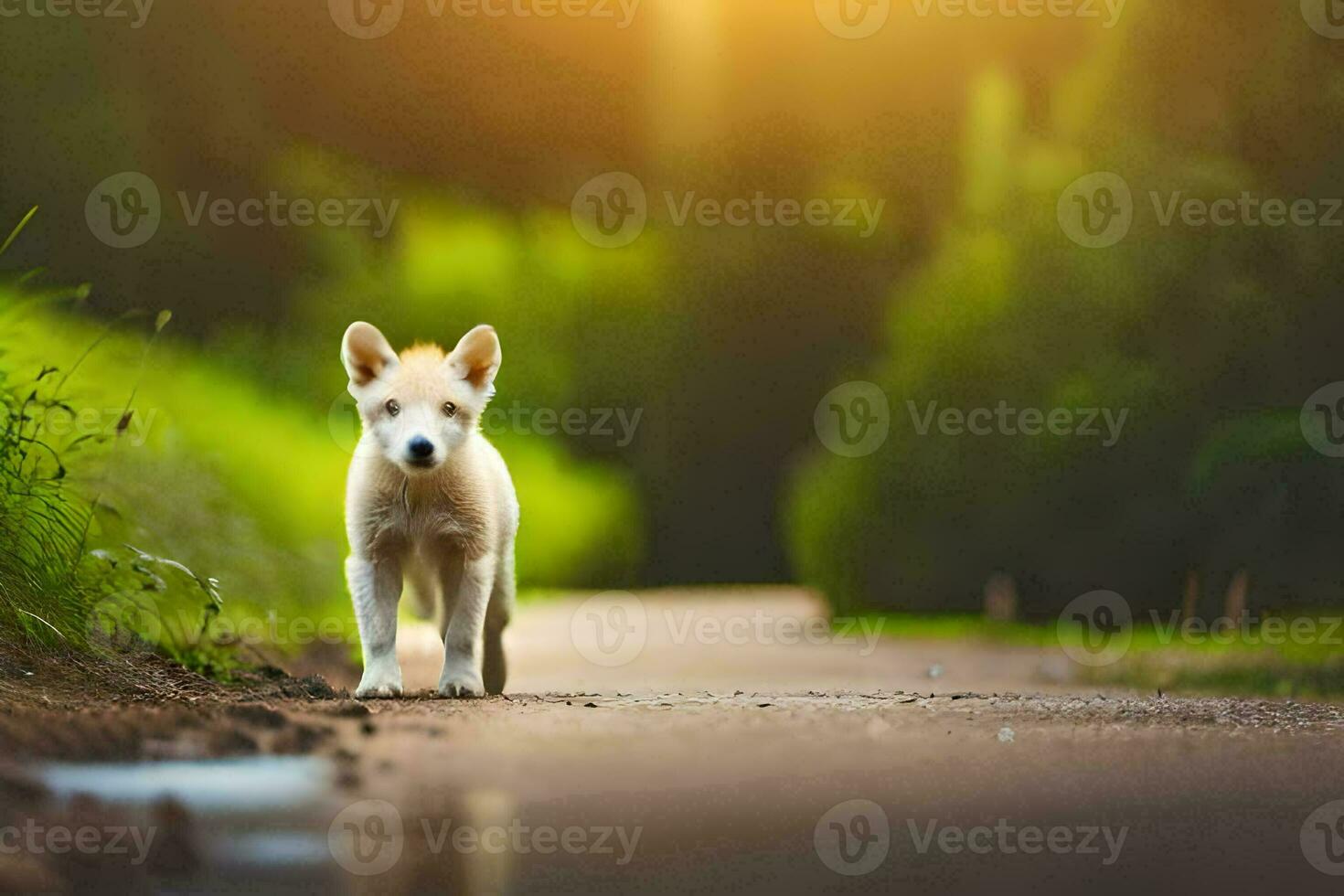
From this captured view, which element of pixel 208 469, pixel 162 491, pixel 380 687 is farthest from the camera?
pixel 208 469

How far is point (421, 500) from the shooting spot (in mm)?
3600

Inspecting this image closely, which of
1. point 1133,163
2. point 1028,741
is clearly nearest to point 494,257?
point 1133,163

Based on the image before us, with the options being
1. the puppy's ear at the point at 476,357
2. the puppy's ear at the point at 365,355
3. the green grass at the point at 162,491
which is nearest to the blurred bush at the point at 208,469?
the green grass at the point at 162,491

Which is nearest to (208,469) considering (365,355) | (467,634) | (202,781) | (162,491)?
(162,491)

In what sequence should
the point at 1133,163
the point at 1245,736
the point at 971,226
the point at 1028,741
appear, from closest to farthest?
1. the point at 1028,741
2. the point at 1245,736
3. the point at 1133,163
4. the point at 971,226

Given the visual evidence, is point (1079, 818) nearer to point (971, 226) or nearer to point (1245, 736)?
point (1245, 736)

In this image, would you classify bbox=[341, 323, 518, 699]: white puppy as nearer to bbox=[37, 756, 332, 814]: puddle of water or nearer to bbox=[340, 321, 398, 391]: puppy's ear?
bbox=[340, 321, 398, 391]: puppy's ear

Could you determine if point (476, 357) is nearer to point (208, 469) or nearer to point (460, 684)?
point (460, 684)

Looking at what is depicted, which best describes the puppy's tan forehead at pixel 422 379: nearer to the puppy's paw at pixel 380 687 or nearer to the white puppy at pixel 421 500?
the white puppy at pixel 421 500

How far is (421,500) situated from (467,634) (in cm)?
36

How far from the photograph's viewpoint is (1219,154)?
18.0ft

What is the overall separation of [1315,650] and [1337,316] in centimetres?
170

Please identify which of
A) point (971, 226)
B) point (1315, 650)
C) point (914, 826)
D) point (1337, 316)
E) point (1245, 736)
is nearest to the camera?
point (914, 826)

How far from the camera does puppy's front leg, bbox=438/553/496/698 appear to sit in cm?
345
